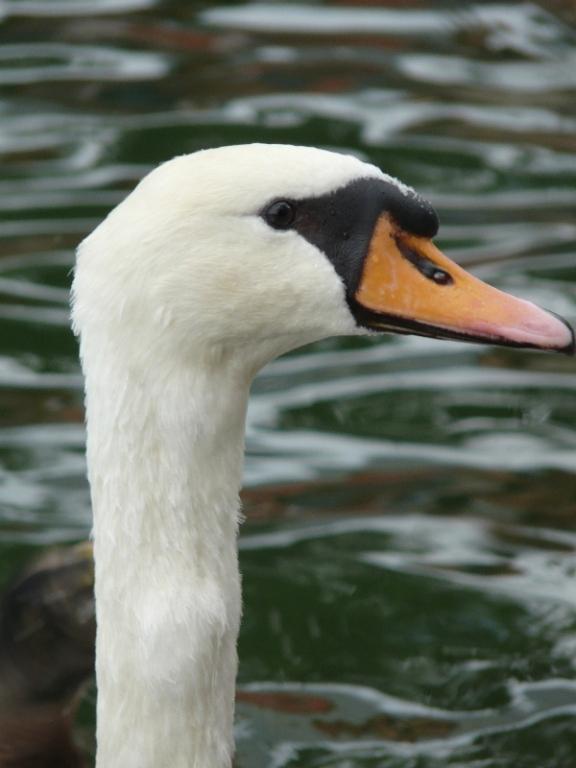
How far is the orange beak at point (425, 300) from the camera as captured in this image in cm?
404

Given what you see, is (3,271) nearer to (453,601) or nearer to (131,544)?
(453,601)

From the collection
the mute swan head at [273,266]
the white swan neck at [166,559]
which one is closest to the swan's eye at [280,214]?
the mute swan head at [273,266]

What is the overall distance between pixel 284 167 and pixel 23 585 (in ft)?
7.90

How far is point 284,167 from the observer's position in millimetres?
3945

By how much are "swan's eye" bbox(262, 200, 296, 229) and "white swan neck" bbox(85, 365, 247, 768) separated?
1.07ft

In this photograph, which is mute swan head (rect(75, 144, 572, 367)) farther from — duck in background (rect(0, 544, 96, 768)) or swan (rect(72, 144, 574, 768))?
duck in background (rect(0, 544, 96, 768))

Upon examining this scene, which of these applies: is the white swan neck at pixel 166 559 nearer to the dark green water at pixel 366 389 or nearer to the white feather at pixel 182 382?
the white feather at pixel 182 382

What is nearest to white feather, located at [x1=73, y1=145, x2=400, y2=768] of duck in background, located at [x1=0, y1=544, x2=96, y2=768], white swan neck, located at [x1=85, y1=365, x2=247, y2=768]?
white swan neck, located at [x1=85, y1=365, x2=247, y2=768]

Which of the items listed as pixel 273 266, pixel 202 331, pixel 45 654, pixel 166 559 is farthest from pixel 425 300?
pixel 45 654

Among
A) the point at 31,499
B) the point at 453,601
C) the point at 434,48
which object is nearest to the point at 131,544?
the point at 453,601

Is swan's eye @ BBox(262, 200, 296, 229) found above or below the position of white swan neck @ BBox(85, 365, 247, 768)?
above

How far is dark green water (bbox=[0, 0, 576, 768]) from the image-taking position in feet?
20.0

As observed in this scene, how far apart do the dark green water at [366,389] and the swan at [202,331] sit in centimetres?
171

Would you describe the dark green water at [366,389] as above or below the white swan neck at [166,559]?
below
